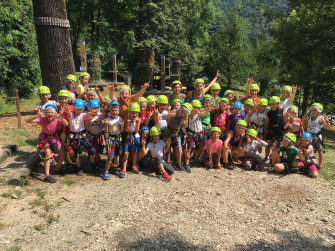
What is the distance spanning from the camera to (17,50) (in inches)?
587

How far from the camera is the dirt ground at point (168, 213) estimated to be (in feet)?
13.4

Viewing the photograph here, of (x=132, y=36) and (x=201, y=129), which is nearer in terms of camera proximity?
(x=201, y=129)

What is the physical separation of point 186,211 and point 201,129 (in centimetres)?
268

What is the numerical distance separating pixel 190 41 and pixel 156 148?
32.1 m

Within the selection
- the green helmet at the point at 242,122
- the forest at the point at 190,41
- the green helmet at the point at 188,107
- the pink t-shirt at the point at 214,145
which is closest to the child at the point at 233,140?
the green helmet at the point at 242,122

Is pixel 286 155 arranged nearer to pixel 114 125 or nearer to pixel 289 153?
pixel 289 153

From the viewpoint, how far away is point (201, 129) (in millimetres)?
7105

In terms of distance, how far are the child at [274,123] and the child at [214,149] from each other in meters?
1.54

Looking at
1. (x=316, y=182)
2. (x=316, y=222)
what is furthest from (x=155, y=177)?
(x=316, y=182)

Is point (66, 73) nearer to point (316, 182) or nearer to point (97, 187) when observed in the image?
point (97, 187)

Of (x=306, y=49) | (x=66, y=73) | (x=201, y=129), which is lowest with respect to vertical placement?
(x=201, y=129)

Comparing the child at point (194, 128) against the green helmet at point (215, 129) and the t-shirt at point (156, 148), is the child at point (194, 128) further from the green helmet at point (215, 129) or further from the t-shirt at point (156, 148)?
the t-shirt at point (156, 148)

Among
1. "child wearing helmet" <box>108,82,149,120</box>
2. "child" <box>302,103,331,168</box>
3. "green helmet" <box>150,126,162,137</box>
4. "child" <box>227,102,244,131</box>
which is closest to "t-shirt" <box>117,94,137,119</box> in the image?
"child wearing helmet" <box>108,82,149,120</box>

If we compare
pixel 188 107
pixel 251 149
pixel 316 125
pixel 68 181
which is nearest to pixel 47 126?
pixel 68 181
